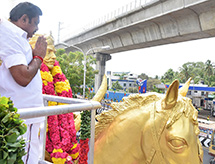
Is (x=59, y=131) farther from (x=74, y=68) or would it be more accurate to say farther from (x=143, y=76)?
(x=143, y=76)

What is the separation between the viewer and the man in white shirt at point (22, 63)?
119cm

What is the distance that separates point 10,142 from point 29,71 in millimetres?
663

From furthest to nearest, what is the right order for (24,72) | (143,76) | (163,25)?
(143,76)
(163,25)
(24,72)

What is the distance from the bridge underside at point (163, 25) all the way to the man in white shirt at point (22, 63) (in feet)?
24.1

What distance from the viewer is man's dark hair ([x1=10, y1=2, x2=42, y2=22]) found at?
55.6 inches

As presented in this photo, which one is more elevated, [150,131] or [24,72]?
[24,72]

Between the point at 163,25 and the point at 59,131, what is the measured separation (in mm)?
8990

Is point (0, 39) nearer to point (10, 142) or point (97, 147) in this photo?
point (10, 142)

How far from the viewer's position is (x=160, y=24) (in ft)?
32.2

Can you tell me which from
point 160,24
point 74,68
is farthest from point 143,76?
point 160,24

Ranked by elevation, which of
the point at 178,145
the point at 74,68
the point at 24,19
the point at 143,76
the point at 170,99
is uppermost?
the point at 143,76

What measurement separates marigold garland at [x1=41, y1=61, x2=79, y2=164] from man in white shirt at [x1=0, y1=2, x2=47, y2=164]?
65 cm

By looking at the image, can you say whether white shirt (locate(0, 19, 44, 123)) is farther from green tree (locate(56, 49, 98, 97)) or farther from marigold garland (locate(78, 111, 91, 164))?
green tree (locate(56, 49, 98, 97))

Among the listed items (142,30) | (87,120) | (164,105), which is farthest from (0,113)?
(142,30)
